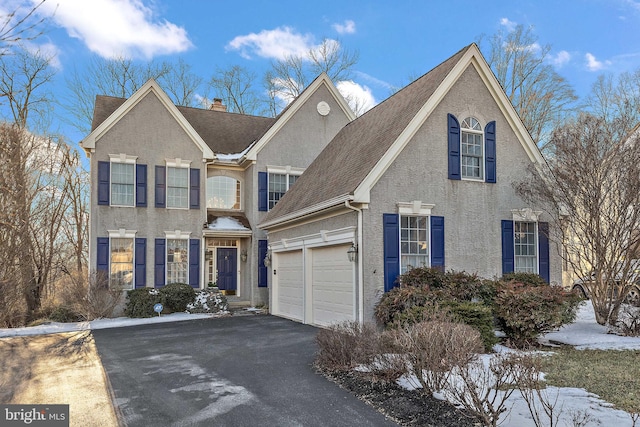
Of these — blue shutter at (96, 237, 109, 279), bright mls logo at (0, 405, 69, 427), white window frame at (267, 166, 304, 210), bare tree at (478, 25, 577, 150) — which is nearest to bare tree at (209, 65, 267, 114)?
white window frame at (267, 166, 304, 210)

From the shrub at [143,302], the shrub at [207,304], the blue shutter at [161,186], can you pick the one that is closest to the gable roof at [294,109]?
the blue shutter at [161,186]

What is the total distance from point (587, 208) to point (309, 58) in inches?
916

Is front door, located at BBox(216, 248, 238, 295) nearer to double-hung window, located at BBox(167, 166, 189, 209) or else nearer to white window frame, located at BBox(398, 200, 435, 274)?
double-hung window, located at BBox(167, 166, 189, 209)

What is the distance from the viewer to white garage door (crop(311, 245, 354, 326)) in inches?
450

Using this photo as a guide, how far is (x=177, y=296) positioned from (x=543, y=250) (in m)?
11.6

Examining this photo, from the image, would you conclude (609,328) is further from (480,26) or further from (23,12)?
(480,26)

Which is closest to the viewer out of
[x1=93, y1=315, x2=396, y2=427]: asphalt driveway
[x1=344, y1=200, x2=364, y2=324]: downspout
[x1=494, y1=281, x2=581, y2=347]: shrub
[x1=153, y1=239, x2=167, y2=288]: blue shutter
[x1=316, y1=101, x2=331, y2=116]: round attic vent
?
[x1=93, y1=315, x2=396, y2=427]: asphalt driveway

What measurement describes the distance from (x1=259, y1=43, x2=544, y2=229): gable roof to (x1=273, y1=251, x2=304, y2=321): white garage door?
4.03ft

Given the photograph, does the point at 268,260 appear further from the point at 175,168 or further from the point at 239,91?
the point at 239,91

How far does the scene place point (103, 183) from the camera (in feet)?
55.2

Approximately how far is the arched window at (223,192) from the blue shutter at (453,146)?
1004 cm

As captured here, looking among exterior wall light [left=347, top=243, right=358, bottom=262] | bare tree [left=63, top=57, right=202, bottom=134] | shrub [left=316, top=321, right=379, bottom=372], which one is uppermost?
bare tree [left=63, top=57, right=202, bottom=134]

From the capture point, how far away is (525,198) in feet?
41.3

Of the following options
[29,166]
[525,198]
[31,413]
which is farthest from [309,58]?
[31,413]
